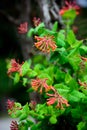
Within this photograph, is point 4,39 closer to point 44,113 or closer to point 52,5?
point 52,5

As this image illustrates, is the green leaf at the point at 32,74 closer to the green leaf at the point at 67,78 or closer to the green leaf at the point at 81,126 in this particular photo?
the green leaf at the point at 67,78

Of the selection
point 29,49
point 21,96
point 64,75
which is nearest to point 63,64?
point 64,75

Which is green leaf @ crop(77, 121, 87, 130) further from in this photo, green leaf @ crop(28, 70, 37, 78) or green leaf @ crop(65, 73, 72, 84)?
green leaf @ crop(28, 70, 37, 78)

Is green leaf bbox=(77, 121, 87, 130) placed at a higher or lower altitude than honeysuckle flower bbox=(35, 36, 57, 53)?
lower

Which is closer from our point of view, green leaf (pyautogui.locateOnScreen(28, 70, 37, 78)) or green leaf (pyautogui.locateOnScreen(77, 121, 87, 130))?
green leaf (pyautogui.locateOnScreen(77, 121, 87, 130))

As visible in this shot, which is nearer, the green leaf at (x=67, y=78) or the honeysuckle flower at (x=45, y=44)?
the honeysuckle flower at (x=45, y=44)

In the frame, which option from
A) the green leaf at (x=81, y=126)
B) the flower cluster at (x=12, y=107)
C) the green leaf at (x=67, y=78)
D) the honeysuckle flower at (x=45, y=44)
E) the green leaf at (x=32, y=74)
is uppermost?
the green leaf at (x=32, y=74)

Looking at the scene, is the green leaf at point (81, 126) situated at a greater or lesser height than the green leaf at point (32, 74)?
lesser

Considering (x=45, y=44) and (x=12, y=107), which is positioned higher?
(x=45, y=44)

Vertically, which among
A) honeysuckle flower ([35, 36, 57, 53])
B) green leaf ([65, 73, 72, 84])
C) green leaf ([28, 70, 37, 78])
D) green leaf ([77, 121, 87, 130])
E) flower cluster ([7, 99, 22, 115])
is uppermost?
green leaf ([28, 70, 37, 78])

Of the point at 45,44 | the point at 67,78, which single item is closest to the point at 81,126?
the point at 67,78

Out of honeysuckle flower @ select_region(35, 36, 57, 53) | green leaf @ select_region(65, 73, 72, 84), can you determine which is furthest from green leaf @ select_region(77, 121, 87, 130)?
honeysuckle flower @ select_region(35, 36, 57, 53)

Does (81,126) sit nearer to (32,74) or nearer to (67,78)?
(67,78)

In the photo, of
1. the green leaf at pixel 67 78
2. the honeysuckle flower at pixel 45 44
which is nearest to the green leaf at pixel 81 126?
the green leaf at pixel 67 78
